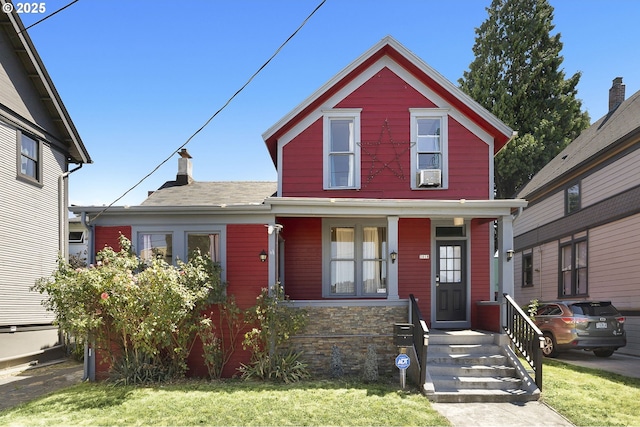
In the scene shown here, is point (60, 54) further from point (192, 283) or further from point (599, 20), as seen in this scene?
point (599, 20)

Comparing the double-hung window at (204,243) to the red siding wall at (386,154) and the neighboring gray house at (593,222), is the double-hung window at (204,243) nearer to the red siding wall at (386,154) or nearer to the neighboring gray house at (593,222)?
the red siding wall at (386,154)

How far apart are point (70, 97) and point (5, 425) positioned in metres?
10.7

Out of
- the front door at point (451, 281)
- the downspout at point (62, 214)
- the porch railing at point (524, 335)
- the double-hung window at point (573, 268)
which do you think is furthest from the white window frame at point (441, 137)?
the downspout at point (62, 214)

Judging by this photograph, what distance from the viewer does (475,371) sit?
834 centimetres

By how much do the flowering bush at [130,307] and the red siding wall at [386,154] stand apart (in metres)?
3.77

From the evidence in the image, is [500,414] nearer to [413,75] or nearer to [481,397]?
[481,397]

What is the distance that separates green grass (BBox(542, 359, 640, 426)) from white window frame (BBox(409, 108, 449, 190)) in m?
4.89

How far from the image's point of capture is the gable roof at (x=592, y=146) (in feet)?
44.1

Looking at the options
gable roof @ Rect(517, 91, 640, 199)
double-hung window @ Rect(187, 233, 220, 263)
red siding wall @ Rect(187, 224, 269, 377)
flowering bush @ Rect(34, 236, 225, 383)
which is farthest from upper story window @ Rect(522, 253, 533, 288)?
flowering bush @ Rect(34, 236, 225, 383)

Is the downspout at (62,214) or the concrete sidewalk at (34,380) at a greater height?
the downspout at (62,214)

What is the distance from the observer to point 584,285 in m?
15.1

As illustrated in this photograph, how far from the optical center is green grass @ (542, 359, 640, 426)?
6449 millimetres

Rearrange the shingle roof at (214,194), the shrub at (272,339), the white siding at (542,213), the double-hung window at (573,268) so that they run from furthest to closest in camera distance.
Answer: the white siding at (542,213), the double-hung window at (573,268), the shingle roof at (214,194), the shrub at (272,339)

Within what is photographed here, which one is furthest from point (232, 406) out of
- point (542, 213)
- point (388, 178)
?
point (542, 213)
